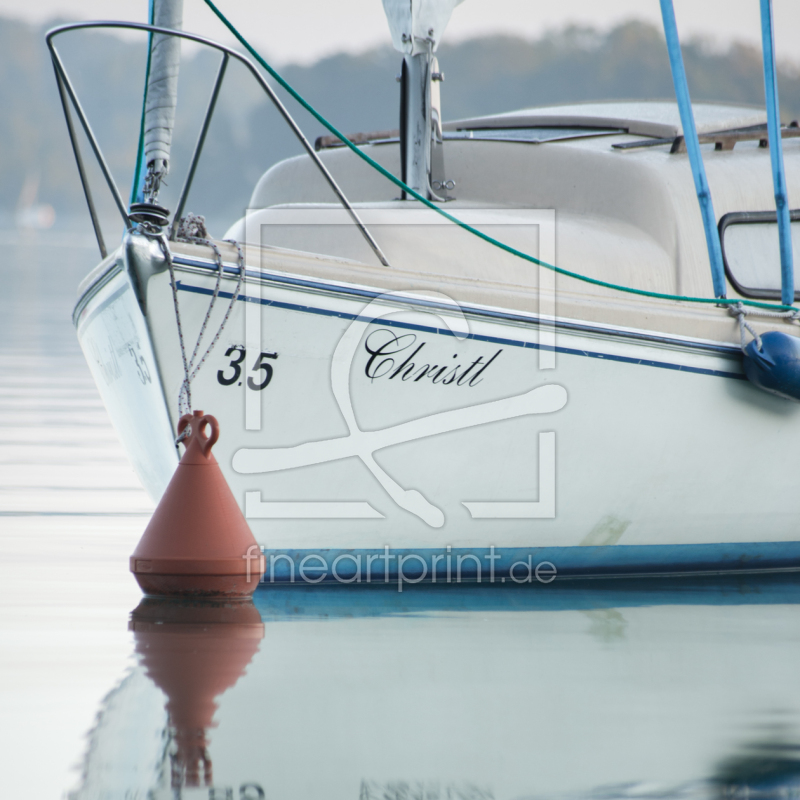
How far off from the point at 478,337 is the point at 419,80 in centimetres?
147

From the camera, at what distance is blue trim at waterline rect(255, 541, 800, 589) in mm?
5512

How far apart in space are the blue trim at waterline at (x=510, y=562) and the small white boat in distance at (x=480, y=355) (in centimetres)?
1

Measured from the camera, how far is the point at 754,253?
20.9ft

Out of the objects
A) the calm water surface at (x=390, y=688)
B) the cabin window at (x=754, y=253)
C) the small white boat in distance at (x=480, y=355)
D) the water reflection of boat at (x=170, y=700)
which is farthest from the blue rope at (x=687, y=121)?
the water reflection of boat at (x=170, y=700)

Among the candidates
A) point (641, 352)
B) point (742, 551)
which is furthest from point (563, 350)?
point (742, 551)

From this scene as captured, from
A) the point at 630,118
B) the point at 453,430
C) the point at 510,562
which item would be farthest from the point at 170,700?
the point at 630,118

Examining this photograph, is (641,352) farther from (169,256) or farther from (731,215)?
(169,256)

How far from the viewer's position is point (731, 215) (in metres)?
6.31

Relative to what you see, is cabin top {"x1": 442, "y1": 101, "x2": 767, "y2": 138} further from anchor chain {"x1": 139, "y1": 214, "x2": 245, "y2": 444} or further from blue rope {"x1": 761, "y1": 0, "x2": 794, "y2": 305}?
anchor chain {"x1": 139, "y1": 214, "x2": 245, "y2": 444}

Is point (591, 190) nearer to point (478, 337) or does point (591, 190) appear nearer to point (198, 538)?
point (478, 337)

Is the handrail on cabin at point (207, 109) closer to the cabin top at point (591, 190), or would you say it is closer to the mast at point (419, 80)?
the cabin top at point (591, 190)

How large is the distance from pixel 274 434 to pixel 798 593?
230 cm

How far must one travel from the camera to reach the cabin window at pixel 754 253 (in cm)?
627

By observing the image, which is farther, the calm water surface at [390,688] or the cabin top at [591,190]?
the cabin top at [591,190]
